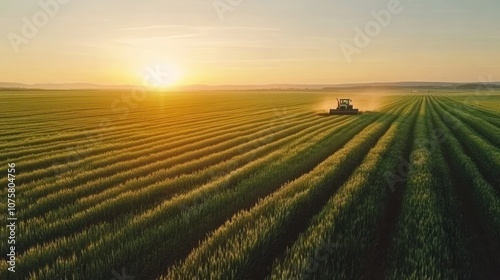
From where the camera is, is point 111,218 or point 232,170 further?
point 232,170

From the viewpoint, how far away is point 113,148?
16062mm

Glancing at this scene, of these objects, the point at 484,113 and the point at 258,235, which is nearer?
the point at 258,235

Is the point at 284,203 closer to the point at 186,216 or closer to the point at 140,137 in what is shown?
the point at 186,216

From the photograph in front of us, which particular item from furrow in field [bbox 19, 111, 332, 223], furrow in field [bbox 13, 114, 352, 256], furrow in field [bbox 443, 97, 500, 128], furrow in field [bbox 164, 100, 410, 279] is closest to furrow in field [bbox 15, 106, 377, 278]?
furrow in field [bbox 164, 100, 410, 279]

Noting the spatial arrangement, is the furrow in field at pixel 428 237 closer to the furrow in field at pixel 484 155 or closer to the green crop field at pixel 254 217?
the green crop field at pixel 254 217

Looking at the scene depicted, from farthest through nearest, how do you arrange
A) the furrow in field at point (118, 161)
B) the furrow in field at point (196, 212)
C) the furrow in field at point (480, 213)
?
the furrow in field at point (118, 161), the furrow in field at point (480, 213), the furrow in field at point (196, 212)

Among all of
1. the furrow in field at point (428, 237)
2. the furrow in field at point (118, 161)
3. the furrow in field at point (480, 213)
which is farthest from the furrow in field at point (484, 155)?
the furrow in field at point (118, 161)

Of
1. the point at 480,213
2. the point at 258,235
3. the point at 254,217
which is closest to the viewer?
the point at 258,235

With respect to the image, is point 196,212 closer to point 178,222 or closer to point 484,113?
point 178,222

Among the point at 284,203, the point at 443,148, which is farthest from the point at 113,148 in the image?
the point at 443,148

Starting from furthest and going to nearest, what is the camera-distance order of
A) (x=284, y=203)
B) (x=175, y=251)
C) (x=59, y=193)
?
(x=59, y=193) → (x=284, y=203) → (x=175, y=251)

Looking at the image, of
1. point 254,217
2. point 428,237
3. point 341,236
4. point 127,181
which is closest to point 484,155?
point 428,237

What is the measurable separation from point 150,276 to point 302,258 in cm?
218

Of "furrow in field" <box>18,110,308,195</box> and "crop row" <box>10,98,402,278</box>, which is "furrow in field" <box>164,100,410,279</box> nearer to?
"crop row" <box>10,98,402,278</box>
